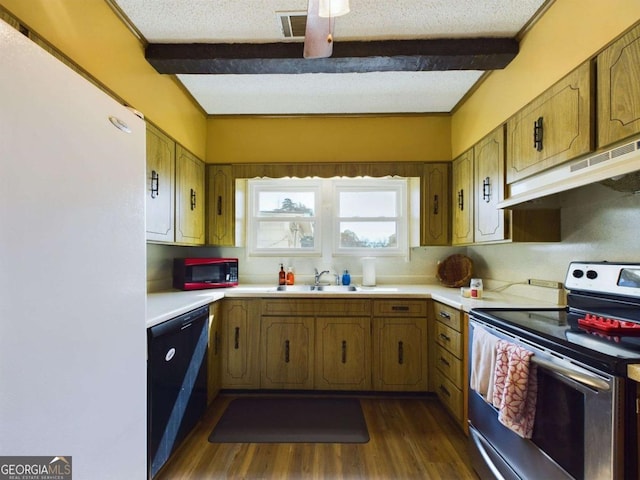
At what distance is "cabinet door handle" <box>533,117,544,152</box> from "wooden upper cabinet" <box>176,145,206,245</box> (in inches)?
91.3

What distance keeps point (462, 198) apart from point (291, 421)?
2184mm

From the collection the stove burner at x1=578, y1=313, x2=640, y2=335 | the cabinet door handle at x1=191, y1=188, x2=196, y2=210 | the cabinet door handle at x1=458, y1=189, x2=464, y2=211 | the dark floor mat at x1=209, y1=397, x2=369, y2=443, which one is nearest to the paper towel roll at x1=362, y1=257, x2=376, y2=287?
the cabinet door handle at x1=458, y1=189, x2=464, y2=211

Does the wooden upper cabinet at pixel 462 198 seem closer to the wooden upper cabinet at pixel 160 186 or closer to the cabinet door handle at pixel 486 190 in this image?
the cabinet door handle at pixel 486 190

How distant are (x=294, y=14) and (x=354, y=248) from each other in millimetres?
2036

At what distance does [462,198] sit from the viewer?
8.57 ft

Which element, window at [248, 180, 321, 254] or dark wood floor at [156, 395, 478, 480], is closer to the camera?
dark wood floor at [156, 395, 478, 480]

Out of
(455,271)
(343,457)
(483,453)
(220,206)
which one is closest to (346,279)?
(455,271)

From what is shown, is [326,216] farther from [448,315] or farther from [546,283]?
[546,283]

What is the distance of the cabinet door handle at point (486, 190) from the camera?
85.7 inches

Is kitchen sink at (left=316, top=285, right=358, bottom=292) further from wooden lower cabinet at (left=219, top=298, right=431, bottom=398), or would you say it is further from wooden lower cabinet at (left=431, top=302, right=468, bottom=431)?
wooden lower cabinet at (left=431, top=302, right=468, bottom=431)

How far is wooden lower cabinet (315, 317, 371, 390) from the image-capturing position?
2498 mm

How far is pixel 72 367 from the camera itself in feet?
2.55

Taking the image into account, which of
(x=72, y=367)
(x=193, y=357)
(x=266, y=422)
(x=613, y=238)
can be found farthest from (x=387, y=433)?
(x=72, y=367)

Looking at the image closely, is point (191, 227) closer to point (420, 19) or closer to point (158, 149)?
point (158, 149)
